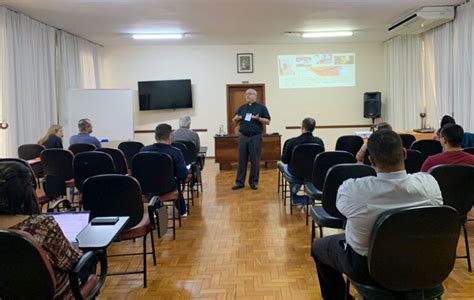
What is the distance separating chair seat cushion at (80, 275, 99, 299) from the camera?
6.41ft

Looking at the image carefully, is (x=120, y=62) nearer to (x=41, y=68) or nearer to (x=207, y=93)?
(x=207, y=93)

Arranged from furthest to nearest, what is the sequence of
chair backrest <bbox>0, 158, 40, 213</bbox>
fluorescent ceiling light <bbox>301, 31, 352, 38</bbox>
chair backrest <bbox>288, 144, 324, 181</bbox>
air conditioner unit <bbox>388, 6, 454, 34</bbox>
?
fluorescent ceiling light <bbox>301, 31, 352, 38</bbox>, air conditioner unit <bbox>388, 6, 454, 34</bbox>, chair backrest <bbox>288, 144, 324, 181</bbox>, chair backrest <bbox>0, 158, 40, 213</bbox>

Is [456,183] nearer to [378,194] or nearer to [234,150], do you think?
[378,194]

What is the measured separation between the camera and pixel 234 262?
11.6 ft

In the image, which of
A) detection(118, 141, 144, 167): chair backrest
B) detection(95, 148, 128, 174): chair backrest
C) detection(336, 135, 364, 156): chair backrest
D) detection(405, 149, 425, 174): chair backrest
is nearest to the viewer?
detection(405, 149, 425, 174): chair backrest

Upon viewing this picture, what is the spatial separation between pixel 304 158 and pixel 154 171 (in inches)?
65.2

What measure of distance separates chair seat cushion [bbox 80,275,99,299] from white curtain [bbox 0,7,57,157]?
5007 millimetres

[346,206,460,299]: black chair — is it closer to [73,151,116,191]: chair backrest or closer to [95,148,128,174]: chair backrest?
[73,151,116,191]: chair backrest

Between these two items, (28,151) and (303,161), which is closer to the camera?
(303,161)

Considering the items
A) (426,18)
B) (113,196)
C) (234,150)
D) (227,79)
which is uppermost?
(426,18)

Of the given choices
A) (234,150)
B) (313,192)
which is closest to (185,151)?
(313,192)

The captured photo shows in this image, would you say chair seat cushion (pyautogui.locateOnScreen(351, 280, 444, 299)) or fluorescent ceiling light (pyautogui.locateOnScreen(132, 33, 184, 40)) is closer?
chair seat cushion (pyautogui.locateOnScreen(351, 280, 444, 299))

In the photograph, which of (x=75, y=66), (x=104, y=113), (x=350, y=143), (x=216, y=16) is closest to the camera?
(x=350, y=143)

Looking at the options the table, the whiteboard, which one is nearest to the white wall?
the whiteboard
